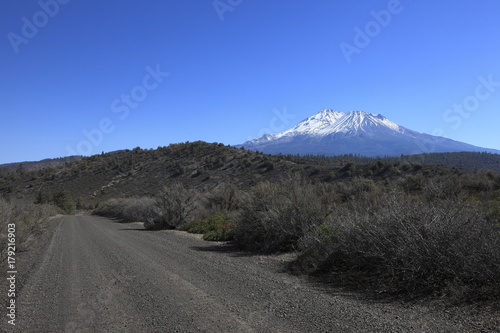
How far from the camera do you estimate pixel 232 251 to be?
12969mm

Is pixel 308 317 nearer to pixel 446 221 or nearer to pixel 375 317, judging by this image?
pixel 375 317

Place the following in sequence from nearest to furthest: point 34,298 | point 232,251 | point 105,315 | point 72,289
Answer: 1. point 105,315
2. point 34,298
3. point 72,289
4. point 232,251

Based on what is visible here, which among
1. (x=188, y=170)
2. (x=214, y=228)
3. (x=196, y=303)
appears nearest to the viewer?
(x=196, y=303)

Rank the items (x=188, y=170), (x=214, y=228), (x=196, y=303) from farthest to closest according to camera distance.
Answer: (x=188, y=170), (x=214, y=228), (x=196, y=303)

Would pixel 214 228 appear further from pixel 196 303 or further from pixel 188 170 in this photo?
pixel 188 170

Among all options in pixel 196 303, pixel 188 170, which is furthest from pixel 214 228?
pixel 188 170

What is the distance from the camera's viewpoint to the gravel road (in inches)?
204

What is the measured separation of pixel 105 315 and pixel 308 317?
3267 mm

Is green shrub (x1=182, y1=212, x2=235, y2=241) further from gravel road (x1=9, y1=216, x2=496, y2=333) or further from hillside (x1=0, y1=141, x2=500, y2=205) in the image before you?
hillside (x1=0, y1=141, x2=500, y2=205)

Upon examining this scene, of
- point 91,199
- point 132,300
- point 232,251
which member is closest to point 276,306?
point 132,300

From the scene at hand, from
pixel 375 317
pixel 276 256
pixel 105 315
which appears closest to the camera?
pixel 375 317

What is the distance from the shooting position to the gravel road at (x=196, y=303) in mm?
5176

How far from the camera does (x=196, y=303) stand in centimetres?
633

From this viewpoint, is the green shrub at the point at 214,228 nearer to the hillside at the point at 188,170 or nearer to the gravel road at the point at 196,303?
the gravel road at the point at 196,303
